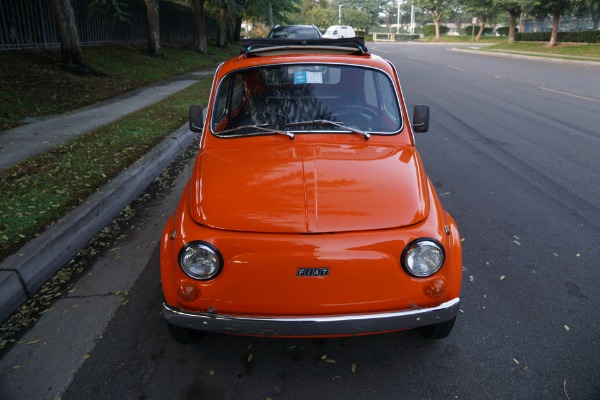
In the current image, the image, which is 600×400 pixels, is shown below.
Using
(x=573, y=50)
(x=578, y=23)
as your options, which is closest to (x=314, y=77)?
(x=573, y=50)

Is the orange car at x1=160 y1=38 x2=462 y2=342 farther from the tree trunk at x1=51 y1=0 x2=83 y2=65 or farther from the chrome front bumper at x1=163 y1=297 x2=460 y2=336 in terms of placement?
the tree trunk at x1=51 y1=0 x2=83 y2=65

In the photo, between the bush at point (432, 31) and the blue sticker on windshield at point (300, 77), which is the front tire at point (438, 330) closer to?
the blue sticker on windshield at point (300, 77)

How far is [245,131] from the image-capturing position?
350 centimetres

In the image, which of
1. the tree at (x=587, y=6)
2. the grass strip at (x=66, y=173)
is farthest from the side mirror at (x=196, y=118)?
the tree at (x=587, y=6)

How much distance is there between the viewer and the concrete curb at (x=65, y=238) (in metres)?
3.38

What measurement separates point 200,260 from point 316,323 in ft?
2.24

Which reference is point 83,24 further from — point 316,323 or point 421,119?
point 316,323

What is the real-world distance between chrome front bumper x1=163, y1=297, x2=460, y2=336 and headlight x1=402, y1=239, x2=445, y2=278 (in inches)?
8.3

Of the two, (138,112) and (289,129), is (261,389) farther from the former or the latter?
(138,112)

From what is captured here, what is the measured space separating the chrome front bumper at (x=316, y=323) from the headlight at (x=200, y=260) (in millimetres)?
222

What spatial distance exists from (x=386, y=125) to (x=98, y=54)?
16.2 metres

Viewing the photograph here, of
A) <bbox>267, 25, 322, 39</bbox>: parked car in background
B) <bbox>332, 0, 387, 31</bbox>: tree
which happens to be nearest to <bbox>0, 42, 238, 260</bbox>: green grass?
<bbox>267, 25, 322, 39</bbox>: parked car in background

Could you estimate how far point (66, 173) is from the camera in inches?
223

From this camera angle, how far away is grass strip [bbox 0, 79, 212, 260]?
13.8 ft
